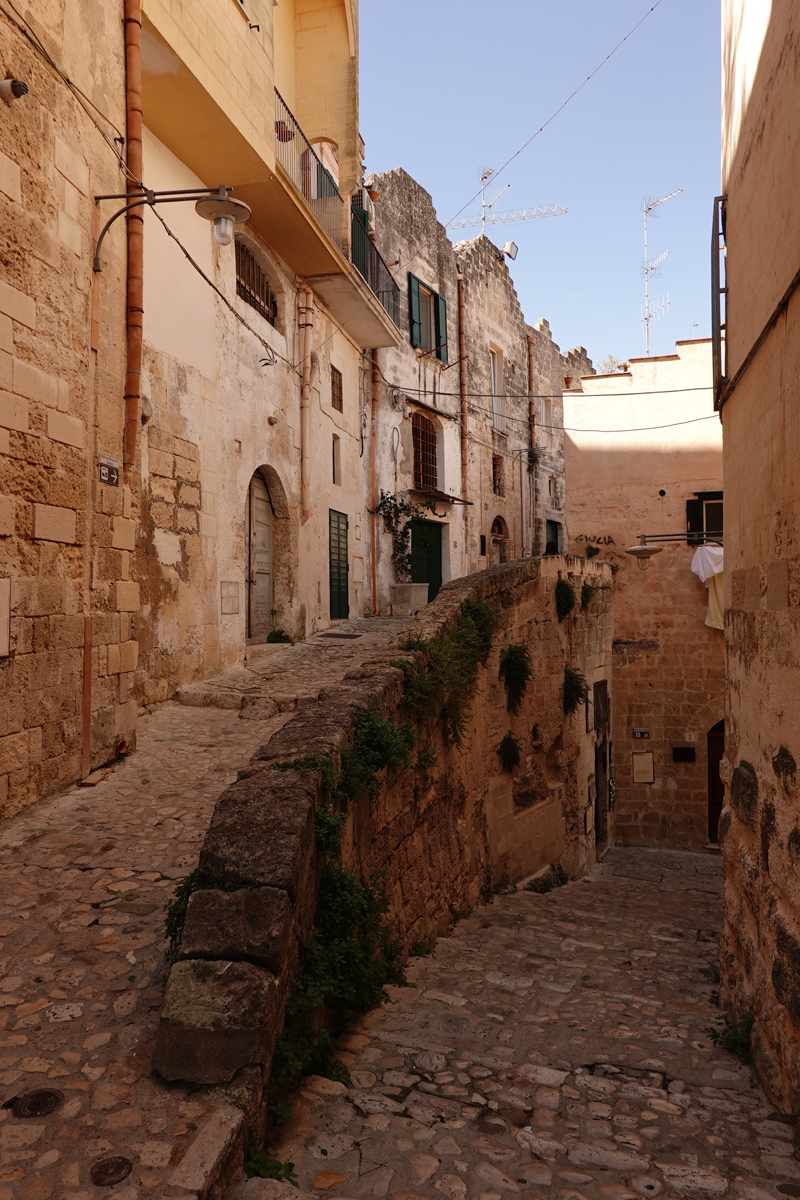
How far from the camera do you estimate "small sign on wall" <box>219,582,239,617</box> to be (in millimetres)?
9026

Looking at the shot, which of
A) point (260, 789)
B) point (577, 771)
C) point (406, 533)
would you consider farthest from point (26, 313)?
point (406, 533)

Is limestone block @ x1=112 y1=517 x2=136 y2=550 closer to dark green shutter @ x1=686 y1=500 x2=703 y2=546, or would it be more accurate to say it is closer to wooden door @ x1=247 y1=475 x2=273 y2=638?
wooden door @ x1=247 y1=475 x2=273 y2=638

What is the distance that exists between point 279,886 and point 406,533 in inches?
503

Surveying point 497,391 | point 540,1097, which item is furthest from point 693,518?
point 540,1097

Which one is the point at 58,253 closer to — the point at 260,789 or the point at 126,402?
the point at 126,402

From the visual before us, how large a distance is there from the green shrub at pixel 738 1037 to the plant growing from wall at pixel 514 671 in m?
4.15

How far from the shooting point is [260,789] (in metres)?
3.72

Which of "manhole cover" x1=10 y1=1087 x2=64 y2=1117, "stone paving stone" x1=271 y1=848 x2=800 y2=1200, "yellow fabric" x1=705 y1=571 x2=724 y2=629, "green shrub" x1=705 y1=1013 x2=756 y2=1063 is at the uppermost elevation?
"yellow fabric" x1=705 y1=571 x2=724 y2=629

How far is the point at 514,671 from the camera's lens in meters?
8.21

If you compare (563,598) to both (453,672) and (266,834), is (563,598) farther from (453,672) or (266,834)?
(266,834)

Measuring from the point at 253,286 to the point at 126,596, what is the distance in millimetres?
6101

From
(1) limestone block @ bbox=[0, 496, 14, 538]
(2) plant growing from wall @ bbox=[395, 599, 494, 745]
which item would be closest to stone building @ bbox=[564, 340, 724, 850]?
(2) plant growing from wall @ bbox=[395, 599, 494, 745]

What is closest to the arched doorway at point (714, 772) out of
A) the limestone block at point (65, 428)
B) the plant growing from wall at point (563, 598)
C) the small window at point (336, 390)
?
the plant growing from wall at point (563, 598)

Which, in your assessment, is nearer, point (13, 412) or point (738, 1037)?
point (738, 1037)
